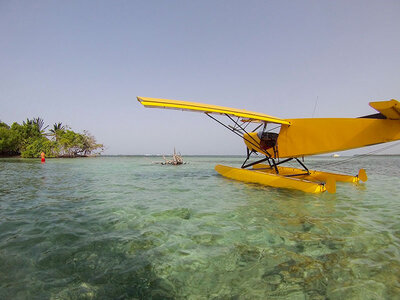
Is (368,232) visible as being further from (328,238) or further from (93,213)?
(93,213)

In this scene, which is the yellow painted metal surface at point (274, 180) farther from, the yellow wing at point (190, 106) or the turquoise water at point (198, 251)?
the yellow wing at point (190, 106)

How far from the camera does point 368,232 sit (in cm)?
313

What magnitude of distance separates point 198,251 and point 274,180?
5960 millimetres

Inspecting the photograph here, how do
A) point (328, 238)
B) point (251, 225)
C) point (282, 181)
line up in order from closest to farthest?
1. point (328, 238)
2. point (251, 225)
3. point (282, 181)

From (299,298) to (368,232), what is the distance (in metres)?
2.37

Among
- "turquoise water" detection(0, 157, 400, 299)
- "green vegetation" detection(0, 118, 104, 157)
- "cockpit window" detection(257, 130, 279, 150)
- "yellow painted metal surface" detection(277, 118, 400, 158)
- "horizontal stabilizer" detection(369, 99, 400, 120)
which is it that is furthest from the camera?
"green vegetation" detection(0, 118, 104, 157)

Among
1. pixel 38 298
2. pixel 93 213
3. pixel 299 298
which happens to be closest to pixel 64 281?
pixel 38 298

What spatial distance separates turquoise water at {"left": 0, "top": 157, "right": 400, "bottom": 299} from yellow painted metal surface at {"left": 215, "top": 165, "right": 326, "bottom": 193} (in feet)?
5.70

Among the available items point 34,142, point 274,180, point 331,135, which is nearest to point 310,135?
point 331,135

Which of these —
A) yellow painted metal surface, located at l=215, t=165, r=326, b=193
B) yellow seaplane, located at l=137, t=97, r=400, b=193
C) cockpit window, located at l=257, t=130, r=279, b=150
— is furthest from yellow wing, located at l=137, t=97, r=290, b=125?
yellow painted metal surface, located at l=215, t=165, r=326, b=193

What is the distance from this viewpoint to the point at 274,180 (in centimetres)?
774

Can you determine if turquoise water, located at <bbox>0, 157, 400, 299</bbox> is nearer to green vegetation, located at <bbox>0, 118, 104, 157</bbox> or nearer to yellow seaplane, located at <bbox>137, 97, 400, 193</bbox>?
yellow seaplane, located at <bbox>137, 97, 400, 193</bbox>

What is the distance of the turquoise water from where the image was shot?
1.77 m

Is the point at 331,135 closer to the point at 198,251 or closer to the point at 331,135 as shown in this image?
the point at 331,135
